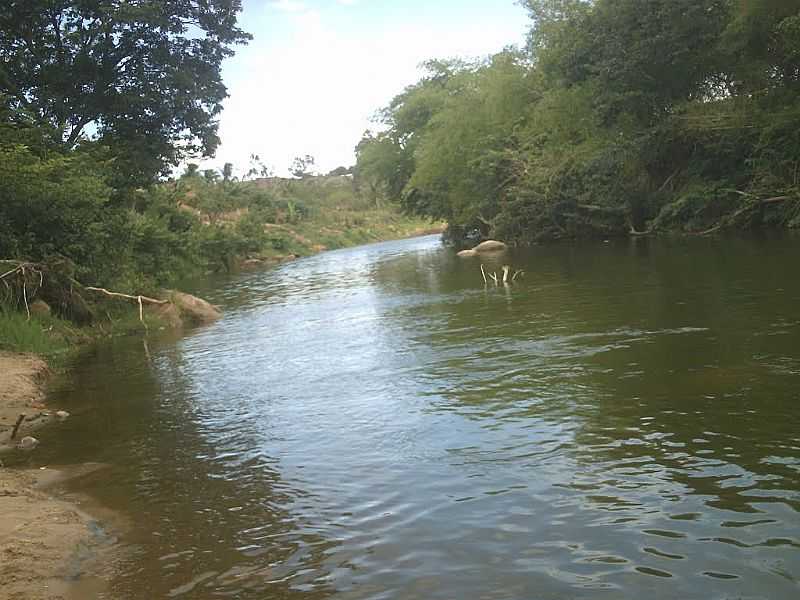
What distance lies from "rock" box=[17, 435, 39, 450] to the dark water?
306 mm

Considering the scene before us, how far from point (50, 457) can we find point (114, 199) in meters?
16.7

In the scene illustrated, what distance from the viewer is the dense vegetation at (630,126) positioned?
2714 cm

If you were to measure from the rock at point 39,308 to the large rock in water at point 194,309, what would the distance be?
14.9 feet

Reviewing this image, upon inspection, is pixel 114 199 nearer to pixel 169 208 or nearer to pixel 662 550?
pixel 169 208

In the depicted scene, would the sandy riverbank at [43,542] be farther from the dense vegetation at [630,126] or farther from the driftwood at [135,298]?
the dense vegetation at [630,126]

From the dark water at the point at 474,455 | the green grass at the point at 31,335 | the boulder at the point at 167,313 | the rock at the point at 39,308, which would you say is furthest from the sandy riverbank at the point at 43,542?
the boulder at the point at 167,313

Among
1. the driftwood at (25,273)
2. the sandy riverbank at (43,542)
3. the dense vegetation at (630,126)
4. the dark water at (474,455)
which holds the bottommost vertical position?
the dark water at (474,455)

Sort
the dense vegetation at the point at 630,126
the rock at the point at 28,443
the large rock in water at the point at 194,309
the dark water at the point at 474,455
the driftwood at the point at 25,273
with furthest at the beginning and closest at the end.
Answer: the dense vegetation at the point at 630,126, the large rock in water at the point at 194,309, the driftwood at the point at 25,273, the rock at the point at 28,443, the dark water at the point at 474,455

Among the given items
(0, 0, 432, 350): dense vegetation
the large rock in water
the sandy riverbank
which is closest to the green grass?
(0, 0, 432, 350): dense vegetation

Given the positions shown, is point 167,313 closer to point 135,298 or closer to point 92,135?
point 135,298

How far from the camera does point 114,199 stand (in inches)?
919

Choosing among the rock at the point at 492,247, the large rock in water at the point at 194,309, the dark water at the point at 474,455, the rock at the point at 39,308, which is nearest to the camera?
the dark water at the point at 474,455

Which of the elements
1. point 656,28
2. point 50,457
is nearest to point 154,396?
point 50,457

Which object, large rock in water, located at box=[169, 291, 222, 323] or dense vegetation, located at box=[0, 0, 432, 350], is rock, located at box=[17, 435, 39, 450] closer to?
dense vegetation, located at box=[0, 0, 432, 350]
